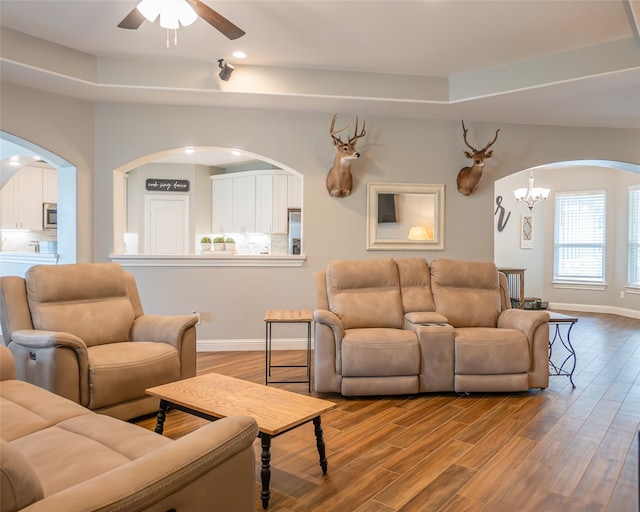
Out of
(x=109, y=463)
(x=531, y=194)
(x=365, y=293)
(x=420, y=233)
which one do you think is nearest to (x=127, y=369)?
(x=109, y=463)

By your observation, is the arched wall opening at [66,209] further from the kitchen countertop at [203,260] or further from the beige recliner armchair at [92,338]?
the beige recliner armchair at [92,338]

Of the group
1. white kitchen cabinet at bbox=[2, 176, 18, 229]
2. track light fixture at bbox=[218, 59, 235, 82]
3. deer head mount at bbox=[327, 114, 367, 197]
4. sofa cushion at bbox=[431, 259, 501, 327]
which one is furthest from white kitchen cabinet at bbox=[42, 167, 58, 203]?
sofa cushion at bbox=[431, 259, 501, 327]

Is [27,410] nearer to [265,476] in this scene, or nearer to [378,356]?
[265,476]

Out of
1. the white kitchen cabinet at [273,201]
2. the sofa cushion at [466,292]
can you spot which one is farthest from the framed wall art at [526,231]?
the sofa cushion at [466,292]

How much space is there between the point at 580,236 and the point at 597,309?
1.38 metres

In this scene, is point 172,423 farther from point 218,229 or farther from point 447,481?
point 218,229

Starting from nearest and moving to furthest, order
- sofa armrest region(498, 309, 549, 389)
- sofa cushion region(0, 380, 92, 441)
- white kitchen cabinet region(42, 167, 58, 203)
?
sofa cushion region(0, 380, 92, 441), sofa armrest region(498, 309, 549, 389), white kitchen cabinet region(42, 167, 58, 203)

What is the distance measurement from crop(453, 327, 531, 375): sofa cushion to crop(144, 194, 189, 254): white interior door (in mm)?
6119

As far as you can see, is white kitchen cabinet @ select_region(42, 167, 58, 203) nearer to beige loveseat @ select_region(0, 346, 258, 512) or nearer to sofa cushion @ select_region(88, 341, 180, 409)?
sofa cushion @ select_region(88, 341, 180, 409)

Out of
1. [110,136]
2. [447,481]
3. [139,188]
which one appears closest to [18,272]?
[110,136]

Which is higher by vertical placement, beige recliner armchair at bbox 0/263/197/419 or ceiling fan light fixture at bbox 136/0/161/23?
ceiling fan light fixture at bbox 136/0/161/23

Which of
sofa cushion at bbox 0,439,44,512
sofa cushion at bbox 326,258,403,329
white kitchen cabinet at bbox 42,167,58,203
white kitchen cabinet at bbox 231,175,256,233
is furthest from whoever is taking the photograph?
white kitchen cabinet at bbox 231,175,256,233

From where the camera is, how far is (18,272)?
562 centimetres

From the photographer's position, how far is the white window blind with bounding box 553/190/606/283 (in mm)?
8148
